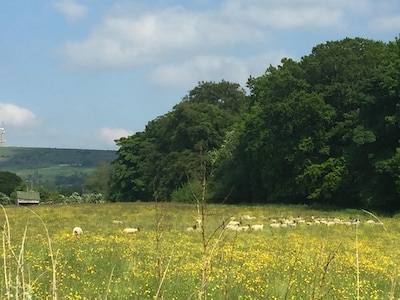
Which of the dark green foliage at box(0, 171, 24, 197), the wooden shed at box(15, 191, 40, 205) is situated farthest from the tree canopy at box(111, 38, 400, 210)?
the dark green foliage at box(0, 171, 24, 197)

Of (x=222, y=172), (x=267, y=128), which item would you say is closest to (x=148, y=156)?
(x=222, y=172)

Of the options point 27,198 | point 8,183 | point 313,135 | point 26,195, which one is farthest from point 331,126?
point 8,183

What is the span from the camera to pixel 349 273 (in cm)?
1132

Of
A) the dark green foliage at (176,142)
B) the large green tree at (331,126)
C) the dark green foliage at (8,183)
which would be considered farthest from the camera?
the dark green foliage at (8,183)

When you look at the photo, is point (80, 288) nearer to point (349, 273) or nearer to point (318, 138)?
point (349, 273)

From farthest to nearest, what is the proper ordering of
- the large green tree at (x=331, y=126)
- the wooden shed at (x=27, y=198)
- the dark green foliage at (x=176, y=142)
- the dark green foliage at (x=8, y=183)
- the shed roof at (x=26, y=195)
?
the dark green foliage at (x=8, y=183), the shed roof at (x=26, y=195), the wooden shed at (x=27, y=198), the dark green foliage at (x=176, y=142), the large green tree at (x=331, y=126)

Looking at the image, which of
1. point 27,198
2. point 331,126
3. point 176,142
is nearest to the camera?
point 331,126

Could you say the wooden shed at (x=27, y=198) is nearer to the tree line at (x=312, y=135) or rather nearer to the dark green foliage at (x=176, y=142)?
the dark green foliage at (x=176, y=142)

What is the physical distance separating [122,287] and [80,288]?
694mm

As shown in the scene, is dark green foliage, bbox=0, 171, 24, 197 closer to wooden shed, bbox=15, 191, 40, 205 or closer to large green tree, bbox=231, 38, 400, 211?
wooden shed, bbox=15, 191, 40, 205

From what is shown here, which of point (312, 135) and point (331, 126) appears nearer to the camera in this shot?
point (312, 135)

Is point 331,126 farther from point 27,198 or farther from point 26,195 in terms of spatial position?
point 26,195

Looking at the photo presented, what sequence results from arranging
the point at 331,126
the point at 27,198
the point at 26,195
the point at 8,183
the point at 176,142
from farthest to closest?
the point at 8,183
the point at 26,195
the point at 27,198
the point at 176,142
the point at 331,126

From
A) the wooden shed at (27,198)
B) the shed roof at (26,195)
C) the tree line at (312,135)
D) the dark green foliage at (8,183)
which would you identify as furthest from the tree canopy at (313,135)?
the dark green foliage at (8,183)
